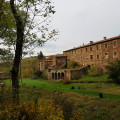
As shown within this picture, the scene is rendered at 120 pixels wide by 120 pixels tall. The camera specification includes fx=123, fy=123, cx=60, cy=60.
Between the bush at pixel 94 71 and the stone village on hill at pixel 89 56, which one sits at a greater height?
the stone village on hill at pixel 89 56

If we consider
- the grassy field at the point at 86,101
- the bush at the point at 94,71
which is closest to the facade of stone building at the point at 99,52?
the bush at the point at 94,71

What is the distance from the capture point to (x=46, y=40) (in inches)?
311

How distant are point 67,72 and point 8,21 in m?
28.1

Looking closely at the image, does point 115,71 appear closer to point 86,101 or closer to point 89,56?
point 86,101

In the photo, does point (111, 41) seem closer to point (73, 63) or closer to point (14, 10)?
point (73, 63)

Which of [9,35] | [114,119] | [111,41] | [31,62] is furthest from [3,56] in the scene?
[31,62]

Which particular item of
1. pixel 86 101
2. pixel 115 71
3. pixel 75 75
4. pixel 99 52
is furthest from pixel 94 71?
pixel 86 101

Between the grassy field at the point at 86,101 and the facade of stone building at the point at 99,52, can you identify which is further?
the facade of stone building at the point at 99,52

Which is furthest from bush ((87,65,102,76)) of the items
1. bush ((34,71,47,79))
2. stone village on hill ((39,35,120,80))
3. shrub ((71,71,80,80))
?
bush ((34,71,47,79))

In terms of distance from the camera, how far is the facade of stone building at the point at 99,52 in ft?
101

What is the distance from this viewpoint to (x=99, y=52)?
3456 centimetres

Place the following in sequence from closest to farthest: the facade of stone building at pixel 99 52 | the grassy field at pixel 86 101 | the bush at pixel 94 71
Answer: the grassy field at pixel 86 101 < the facade of stone building at pixel 99 52 < the bush at pixel 94 71

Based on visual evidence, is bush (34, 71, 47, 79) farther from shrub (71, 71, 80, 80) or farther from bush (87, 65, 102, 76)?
bush (87, 65, 102, 76)

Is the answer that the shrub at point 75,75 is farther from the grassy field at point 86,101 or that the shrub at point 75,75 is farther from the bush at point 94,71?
the grassy field at point 86,101
